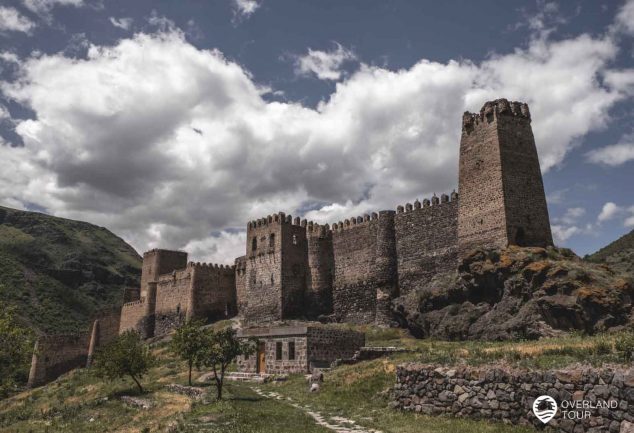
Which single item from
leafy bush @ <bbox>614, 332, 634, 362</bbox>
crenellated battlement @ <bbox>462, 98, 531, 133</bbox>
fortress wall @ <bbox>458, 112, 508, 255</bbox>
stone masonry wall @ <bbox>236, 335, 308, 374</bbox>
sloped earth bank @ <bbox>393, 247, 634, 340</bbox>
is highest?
crenellated battlement @ <bbox>462, 98, 531, 133</bbox>

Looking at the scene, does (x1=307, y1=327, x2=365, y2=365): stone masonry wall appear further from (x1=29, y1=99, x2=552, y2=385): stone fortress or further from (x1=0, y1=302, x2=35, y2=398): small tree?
(x1=0, y1=302, x2=35, y2=398): small tree

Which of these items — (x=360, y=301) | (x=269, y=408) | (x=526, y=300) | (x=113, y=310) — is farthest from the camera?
(x=113, y=310)

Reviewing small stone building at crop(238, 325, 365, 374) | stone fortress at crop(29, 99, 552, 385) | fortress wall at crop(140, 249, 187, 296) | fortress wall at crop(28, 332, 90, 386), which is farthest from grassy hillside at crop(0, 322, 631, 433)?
fortress wall at crop(140, 249, 187, 296)

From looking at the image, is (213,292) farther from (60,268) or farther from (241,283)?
(60,268)

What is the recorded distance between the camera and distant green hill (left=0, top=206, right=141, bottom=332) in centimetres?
7319

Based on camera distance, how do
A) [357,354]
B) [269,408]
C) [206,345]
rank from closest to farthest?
[269,408] → [206,345] → [357,354]

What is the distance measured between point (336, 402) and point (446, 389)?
471 cm

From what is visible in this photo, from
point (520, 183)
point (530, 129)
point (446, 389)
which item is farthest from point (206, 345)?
point (530, 129)

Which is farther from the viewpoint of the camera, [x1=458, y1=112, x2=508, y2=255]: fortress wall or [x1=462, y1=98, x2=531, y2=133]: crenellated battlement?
[x1=462, y1=98, x2=531, y2=133]: crenellated battlement

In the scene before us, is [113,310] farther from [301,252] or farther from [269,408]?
[269,408]

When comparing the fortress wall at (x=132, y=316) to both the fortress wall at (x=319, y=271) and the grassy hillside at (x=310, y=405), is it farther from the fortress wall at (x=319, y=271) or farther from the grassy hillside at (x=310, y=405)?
the grassy hillside at (x=310, y=405)

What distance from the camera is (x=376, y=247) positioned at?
3909 cm

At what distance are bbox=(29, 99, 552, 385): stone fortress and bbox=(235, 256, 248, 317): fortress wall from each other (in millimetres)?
95

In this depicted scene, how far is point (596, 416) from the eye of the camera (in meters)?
9.99
